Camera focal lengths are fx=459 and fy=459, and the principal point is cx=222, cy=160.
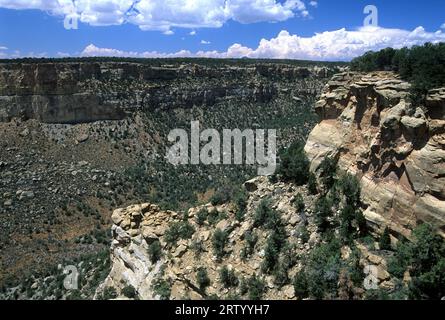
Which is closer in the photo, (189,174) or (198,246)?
(198,246)

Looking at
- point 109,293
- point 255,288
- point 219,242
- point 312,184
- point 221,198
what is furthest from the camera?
point 221,198

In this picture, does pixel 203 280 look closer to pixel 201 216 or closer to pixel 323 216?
pixel 201 216

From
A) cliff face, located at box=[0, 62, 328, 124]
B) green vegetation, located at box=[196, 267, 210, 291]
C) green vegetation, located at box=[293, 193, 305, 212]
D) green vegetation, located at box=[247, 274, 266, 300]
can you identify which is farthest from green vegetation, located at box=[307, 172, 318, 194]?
cliff face, located at box=[0, 62, 328, 124]

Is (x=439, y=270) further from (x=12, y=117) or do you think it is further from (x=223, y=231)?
(x=12, y=117)

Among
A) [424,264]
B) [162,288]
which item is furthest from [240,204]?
[424,264]

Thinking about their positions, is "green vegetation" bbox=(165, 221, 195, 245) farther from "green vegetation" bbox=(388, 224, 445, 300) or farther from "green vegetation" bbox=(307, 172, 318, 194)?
"green vegetation" bbox=(388, 224, 445, 300)

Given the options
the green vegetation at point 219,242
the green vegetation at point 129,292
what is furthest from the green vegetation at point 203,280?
the green vegetation at point 129,292
